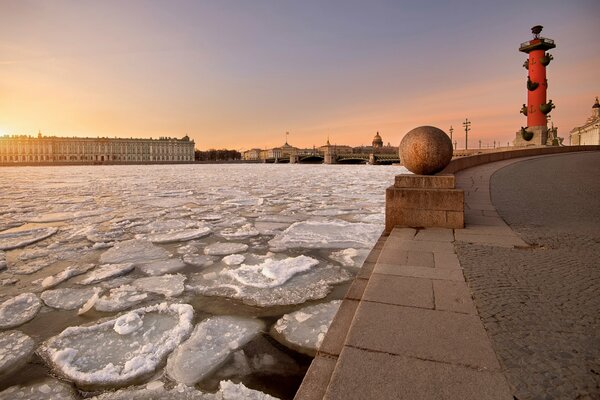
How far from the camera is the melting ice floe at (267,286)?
9.90ft

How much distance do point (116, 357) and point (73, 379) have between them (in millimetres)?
259

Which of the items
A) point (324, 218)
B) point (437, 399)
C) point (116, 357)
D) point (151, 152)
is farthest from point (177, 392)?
point (151, 152)

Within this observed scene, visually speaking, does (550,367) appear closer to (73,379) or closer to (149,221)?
(73,379)

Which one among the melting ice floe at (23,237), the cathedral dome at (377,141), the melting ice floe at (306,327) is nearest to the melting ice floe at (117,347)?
the melting ice floe at (306,327)

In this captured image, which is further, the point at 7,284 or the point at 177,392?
the point at 7,284

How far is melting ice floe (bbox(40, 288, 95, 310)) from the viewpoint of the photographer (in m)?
2.95

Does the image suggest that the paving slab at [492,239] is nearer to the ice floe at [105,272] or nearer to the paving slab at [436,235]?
the paving slab at [436,235]

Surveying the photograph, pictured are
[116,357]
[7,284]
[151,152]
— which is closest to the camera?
[116,357]

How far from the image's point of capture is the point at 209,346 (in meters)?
2.27

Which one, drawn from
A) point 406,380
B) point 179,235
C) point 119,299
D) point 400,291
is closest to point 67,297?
point 119,299

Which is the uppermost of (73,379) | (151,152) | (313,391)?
(151,152)

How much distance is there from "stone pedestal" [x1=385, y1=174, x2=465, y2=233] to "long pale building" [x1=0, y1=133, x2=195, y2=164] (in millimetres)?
119663

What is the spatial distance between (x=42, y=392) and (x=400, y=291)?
2184 millimetres

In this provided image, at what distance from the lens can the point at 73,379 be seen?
6.41 ft
